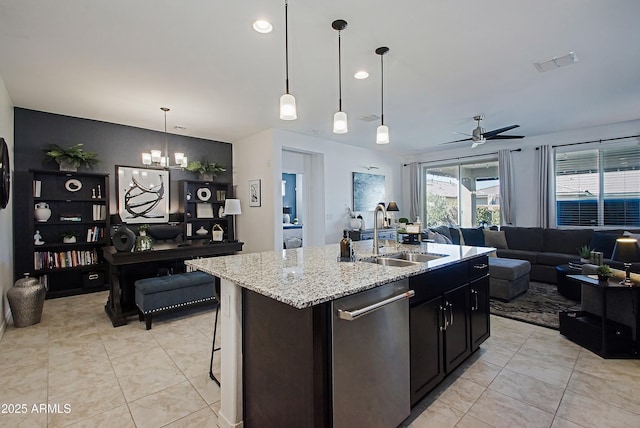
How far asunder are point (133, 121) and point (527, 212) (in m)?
7.85

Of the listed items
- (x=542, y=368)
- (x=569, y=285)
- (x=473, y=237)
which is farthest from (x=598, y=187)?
(x=542, y=368)

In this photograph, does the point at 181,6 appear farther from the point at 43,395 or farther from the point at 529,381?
the point at 529,381

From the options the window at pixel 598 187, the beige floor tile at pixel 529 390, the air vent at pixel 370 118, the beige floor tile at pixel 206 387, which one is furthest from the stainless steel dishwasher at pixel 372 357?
the window at pixel 598 187

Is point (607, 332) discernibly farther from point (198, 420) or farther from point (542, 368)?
point (198, 420)

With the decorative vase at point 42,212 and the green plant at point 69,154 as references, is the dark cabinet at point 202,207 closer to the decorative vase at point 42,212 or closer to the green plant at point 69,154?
the green plant at point 69,154

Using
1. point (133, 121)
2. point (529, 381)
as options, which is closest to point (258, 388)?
point (529, 381)

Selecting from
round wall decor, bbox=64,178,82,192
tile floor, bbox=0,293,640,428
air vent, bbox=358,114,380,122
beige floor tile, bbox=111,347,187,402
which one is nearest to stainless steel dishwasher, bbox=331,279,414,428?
tile floor, bbox=0,293,640,428

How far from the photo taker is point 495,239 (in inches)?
235

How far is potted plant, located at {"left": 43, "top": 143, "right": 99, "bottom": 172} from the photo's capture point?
4453 mm

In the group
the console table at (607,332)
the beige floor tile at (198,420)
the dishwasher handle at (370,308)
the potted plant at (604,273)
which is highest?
the dishwasher handle at (370,308)

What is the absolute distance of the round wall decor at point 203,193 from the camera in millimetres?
5980

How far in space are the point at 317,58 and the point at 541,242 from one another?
17.6 ft

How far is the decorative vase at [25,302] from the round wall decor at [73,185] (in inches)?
71.1

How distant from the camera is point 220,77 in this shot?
3404mm
